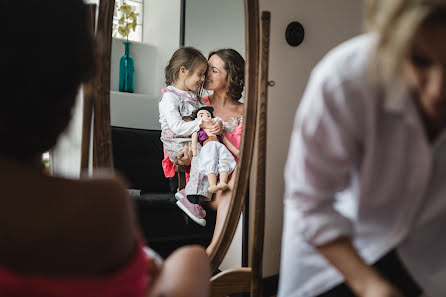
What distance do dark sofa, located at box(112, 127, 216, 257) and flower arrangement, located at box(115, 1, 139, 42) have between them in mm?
308

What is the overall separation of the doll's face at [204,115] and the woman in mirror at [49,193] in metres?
0.98

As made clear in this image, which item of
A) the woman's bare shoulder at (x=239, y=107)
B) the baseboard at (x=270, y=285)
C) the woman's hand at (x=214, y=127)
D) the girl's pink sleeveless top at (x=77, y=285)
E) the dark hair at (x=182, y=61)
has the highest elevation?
the dark hair at (x=182, y=61)

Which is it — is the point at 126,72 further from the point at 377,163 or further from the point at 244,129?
the point at 377,163

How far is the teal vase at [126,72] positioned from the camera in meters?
1.31

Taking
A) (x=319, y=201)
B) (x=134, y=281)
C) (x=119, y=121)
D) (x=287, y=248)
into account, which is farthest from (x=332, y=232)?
(x=119, y=121)

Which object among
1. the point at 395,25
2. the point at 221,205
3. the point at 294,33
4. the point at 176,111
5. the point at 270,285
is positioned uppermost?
the point at 294,33

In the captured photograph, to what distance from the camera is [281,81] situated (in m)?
2.09

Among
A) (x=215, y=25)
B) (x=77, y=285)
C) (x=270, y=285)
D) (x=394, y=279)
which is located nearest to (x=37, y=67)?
(x=77, y=285)

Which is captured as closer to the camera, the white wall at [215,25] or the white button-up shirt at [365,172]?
the white button-up shirt at [365,172]

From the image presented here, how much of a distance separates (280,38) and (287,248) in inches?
57.5

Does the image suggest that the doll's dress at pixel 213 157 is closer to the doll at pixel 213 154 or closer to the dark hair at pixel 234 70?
the doll at pixel 213 154

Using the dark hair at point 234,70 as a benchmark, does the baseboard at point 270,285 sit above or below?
below

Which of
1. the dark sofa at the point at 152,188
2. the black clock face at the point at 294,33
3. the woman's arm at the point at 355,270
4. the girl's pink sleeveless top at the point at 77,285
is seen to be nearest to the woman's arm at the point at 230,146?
the dark sofa at the point at 152,188

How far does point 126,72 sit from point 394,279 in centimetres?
96
